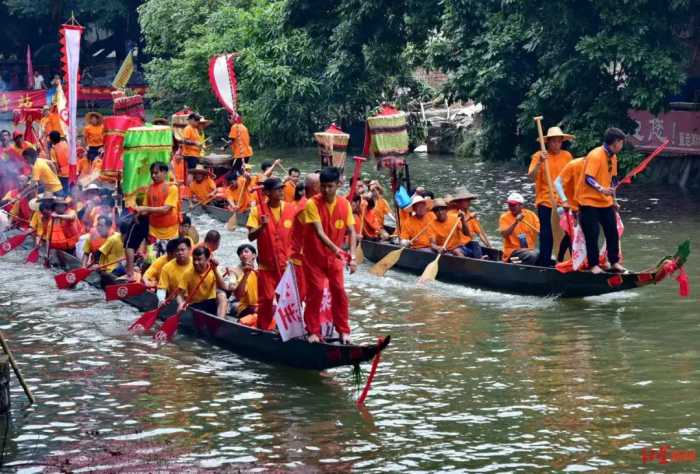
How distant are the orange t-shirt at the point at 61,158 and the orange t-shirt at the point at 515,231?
897 centimetres

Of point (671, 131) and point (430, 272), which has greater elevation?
point (671, 131)

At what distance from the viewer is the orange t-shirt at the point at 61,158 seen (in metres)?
21.5

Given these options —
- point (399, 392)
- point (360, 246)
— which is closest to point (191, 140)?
point (360, 246)

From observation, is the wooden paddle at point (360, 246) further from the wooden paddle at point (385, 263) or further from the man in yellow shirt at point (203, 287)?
the man in yellow shirt at point (203, 287)

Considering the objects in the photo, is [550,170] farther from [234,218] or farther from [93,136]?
[93,136]

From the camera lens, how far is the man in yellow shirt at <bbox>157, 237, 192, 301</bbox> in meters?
12.8

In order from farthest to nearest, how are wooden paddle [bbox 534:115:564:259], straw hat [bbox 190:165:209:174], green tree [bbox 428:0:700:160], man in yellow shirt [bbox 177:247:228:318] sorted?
straw hat [bbox 190:165:209:174], green tree [bbox 428:0:700:160], wooden paddle [bbox 534:115:564:259], man in yellow shirt [bbox 177:247:228:318]

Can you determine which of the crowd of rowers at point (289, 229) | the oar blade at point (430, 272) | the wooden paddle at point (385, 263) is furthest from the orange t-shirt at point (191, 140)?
the oar blade at point (430, 272)

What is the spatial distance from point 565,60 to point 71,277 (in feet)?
30.1

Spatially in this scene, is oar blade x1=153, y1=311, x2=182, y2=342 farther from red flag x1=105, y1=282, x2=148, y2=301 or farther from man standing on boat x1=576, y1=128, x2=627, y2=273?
man standing on boat x1=576, y1=128, x2=627, y2=273

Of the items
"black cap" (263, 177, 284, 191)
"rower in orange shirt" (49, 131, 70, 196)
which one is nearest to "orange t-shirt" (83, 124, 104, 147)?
"rower in orange shirt" (49, 131, 70, 196)

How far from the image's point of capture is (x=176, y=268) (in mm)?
12930

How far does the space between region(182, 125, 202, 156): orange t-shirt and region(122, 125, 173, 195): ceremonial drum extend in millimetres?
8699

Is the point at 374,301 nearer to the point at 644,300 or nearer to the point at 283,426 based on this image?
the point at 644,300
